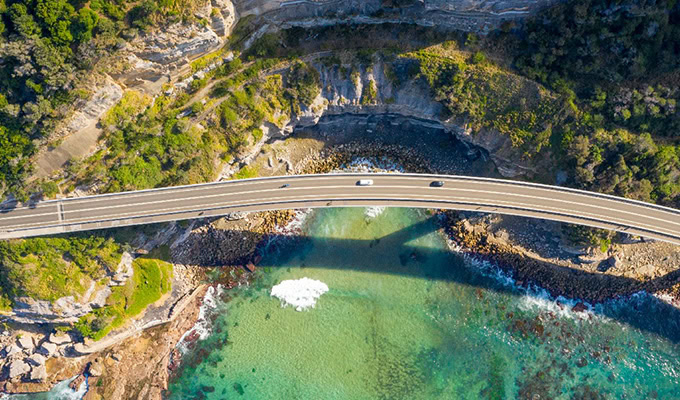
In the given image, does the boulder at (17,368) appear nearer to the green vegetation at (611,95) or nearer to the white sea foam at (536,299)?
the white sea foam at (536,299)

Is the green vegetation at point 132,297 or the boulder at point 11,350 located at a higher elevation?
the green vegetation at point 132,297

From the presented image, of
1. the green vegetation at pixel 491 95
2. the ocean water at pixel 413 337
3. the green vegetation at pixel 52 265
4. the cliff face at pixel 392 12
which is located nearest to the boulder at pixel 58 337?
the green vegetation at pixel 52 265

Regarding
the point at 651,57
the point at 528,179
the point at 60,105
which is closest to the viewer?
the point at 60,105

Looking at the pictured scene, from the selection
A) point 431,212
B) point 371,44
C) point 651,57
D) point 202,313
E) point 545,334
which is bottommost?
point 545,334

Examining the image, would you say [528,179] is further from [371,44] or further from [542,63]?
[371,44]

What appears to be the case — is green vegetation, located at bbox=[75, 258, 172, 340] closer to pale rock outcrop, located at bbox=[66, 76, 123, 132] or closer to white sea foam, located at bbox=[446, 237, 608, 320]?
pale rock outcrop, located at bbox=[66, 76, 123, 132]

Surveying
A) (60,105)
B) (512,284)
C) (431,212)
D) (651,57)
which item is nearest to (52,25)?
(60,105)
